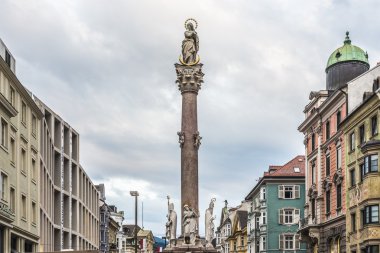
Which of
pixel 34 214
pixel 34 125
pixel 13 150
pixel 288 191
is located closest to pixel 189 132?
pixel 13 150

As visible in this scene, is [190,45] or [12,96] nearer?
[190,45]

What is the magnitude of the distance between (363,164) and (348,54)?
54.4 ft

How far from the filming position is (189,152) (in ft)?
127

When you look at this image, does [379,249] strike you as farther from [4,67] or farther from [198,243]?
[4,67]

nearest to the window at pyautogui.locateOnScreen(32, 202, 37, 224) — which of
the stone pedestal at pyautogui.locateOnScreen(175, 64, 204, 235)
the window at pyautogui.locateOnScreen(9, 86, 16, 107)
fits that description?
the window at pyautogui.locateOnScreen(9, 86, 16, 107)

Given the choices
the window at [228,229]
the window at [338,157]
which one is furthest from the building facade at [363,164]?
the window at [228,229]

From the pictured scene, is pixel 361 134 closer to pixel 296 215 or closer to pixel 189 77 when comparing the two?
pixel 189 77

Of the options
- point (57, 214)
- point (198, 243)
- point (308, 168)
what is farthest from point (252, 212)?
point (198, 243)

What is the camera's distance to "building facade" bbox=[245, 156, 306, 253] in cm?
9438

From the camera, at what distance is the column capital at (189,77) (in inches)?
1553

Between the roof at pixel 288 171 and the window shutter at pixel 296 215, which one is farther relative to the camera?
the roof at pixel 288 171

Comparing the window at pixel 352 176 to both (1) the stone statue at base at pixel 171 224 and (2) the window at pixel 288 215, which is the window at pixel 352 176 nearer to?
(1) the stone statue at base at pixel 171 224

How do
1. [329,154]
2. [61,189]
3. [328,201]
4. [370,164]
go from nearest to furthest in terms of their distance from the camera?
[370,164], [328,201], [329,154], [61,189]

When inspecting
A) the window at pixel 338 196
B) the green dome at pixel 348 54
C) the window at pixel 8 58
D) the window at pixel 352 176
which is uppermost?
the green dome at pixel 348 54
